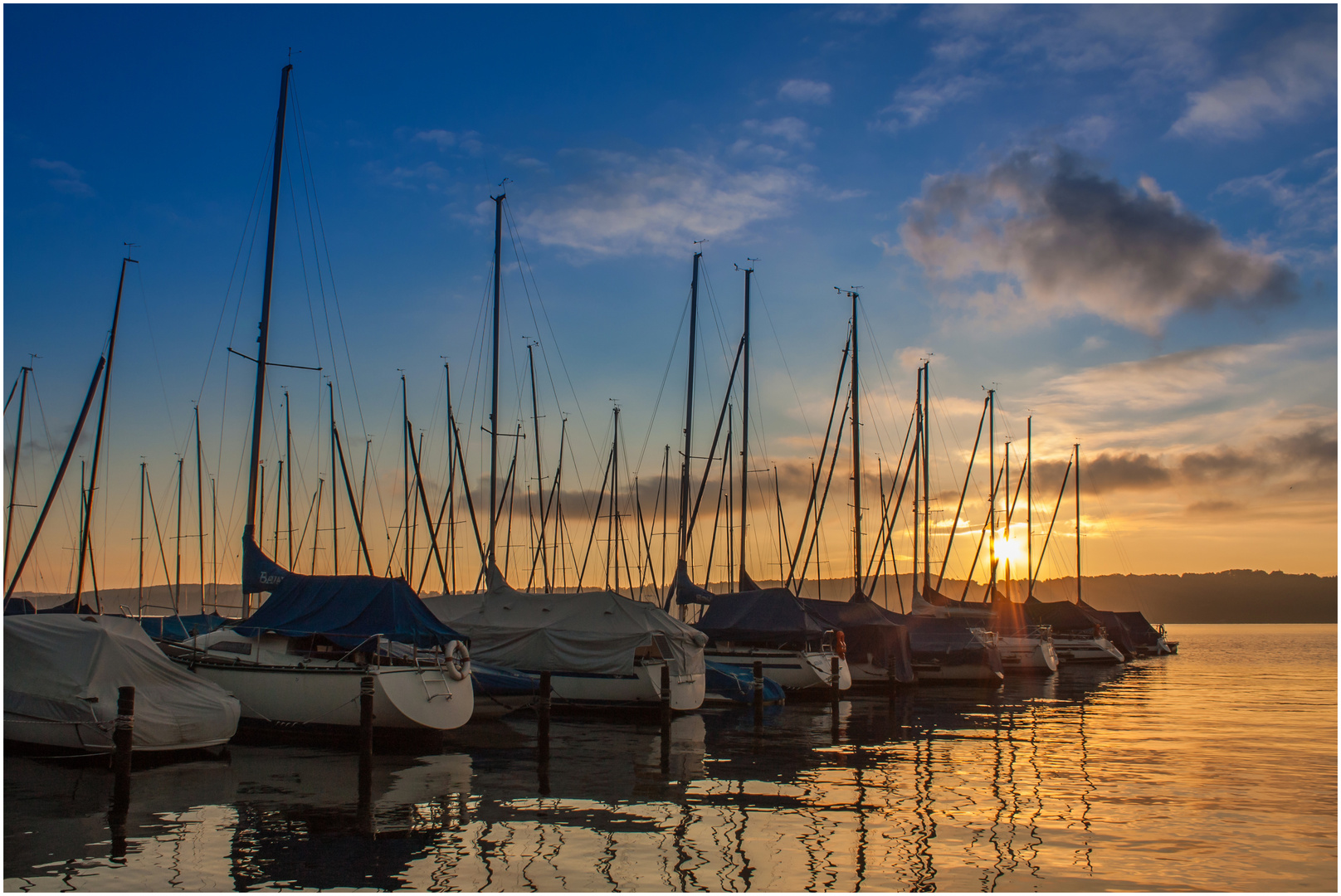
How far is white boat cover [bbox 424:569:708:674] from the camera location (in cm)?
2894

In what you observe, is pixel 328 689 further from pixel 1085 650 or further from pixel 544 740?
pixel 1085 650

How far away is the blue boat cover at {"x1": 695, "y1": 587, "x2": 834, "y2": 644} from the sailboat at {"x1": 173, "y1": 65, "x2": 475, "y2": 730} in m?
14.8

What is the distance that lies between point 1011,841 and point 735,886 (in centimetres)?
471

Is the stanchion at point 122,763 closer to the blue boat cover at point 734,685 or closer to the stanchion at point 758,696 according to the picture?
the stanchion at point 758,696

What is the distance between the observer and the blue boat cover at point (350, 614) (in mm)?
22844

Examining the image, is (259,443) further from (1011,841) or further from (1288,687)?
(1288,687)

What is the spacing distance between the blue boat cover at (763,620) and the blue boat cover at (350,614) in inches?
607

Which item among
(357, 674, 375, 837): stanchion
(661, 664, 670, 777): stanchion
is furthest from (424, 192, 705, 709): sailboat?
(357, 674, 375, 837): stanchion

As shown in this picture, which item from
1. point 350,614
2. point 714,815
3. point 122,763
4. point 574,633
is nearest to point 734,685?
point 574,633

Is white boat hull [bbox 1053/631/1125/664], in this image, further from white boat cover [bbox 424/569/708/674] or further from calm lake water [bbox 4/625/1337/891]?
white boat cover [bbox 424/569/708/674]

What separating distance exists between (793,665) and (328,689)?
18457 millimetres

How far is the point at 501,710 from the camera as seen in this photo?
93.4 feet

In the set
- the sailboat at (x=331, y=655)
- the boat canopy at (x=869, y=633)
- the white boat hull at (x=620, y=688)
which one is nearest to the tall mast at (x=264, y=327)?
the sailboat at (x=331, y=655)

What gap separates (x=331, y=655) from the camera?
2330 cm
